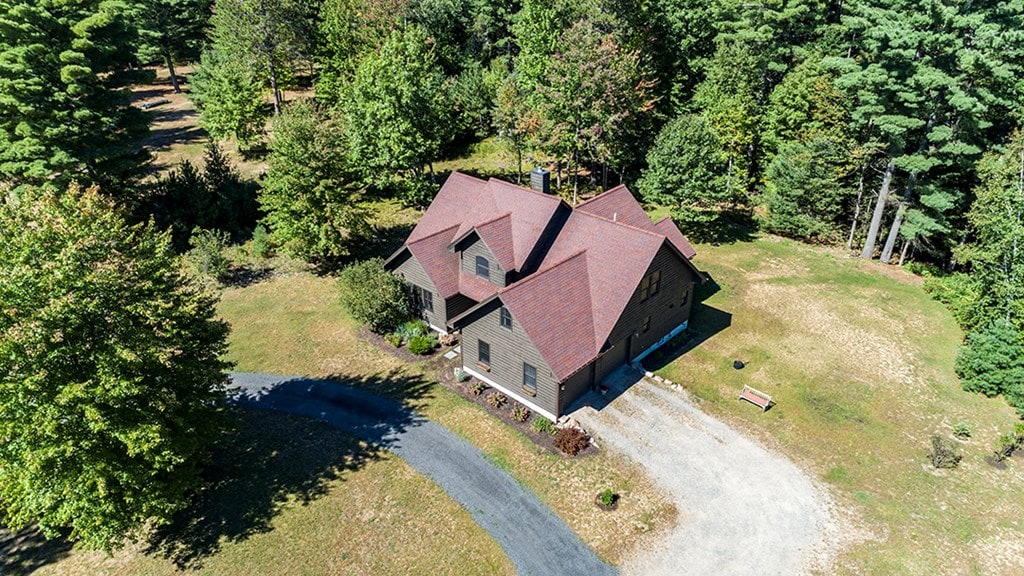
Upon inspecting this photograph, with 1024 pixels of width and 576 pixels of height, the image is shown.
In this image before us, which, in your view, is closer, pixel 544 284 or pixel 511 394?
pixel 544 284

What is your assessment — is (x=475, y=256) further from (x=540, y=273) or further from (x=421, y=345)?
(x=421, y=345)

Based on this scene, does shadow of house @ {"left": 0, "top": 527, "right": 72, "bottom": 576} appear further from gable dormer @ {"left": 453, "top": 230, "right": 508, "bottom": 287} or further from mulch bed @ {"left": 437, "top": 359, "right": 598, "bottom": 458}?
gable dormer @ {"left": 453, "top": 230, "right": 508, "bottom": 287}

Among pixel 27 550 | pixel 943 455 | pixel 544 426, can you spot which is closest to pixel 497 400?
pixel 544 426

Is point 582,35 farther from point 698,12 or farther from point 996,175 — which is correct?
point 996,175

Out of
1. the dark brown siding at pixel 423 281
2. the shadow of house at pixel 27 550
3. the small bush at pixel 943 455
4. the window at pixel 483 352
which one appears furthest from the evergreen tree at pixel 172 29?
the small bush at pixel 943 455

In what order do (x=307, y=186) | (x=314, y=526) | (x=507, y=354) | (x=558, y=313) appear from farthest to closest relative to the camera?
1. (x=307, y=186)
2. (x=507, y=354)
3. (x=558, y=313)
4. (x=314, y=526)

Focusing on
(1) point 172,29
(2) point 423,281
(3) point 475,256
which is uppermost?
(1) point 172,29

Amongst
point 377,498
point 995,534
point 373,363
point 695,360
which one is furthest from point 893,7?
point 377,498
